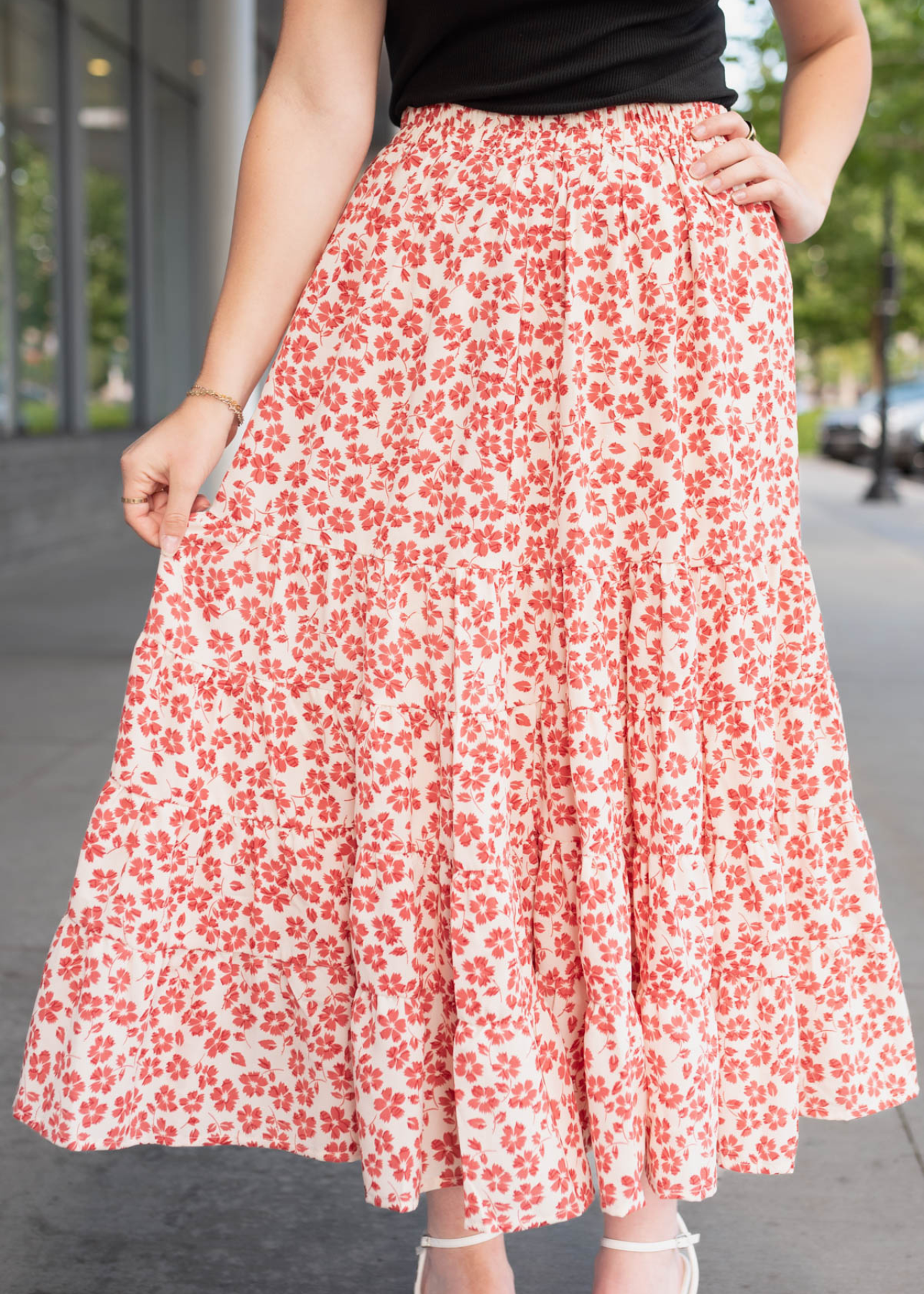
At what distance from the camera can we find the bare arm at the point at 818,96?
1.73m

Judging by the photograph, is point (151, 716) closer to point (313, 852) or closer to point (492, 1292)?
point (313, 852)

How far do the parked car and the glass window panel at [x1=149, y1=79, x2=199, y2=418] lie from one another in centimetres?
980

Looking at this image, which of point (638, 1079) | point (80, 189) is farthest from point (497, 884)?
point (80, 189)

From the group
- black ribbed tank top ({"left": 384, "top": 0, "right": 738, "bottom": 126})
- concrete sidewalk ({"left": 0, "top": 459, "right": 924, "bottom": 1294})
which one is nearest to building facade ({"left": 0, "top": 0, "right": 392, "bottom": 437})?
concrete sidewalk ({"left": 0, "top": 459, "right": 924, "bottom": 1294})

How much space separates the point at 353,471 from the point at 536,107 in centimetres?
43

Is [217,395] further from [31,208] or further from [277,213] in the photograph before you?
[31,208]

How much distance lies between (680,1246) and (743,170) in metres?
1.19

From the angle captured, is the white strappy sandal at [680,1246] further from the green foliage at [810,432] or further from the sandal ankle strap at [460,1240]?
the green foliage at [810,432]

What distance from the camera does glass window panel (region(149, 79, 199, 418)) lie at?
51.7ft

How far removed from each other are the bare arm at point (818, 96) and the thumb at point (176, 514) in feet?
2.38

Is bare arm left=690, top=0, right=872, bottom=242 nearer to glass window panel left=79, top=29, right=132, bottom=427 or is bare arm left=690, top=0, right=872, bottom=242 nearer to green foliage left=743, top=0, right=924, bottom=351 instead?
green foliage left=743, top=0, right=924, bottom=351

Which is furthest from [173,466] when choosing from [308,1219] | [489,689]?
[308,1219]

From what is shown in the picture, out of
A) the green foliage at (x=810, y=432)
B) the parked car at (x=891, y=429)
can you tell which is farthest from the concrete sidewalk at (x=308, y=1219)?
the green foliage at (x=810, y=432)

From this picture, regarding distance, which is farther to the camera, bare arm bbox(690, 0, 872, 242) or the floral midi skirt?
bare arm bbox(690, 0, 872, 242)
